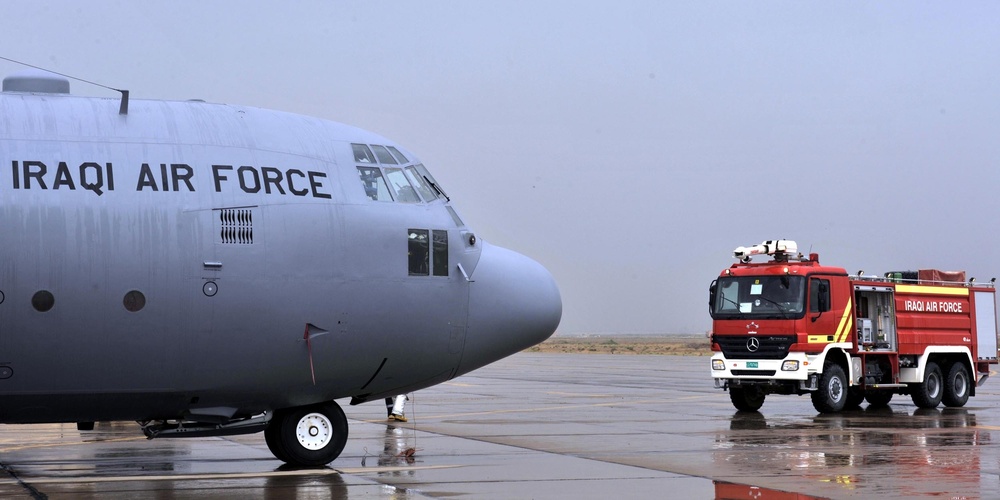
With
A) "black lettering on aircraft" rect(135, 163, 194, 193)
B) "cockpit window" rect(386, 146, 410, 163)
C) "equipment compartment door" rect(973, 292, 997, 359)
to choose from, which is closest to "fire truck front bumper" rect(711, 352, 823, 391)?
"equipment compartment door" rect(973, 292, 997, 359)

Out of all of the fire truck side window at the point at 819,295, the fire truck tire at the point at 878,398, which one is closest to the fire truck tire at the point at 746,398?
the fire truck side window at the point at 819,295

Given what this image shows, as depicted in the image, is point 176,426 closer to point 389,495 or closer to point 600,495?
point 389,495

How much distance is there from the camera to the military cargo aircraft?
12.2 m

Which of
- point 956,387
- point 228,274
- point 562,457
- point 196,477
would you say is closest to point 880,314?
point 956,387

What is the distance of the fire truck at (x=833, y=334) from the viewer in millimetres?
24359

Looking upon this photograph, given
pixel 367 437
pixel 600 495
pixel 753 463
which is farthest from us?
pixel 367 437

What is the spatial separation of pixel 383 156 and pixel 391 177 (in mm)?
312

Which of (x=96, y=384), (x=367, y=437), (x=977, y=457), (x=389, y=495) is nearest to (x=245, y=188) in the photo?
(x=96, y=384)

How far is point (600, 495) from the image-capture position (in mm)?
12211

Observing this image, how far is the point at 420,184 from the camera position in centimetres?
1445

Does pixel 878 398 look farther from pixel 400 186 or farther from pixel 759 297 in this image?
pixel 400 186

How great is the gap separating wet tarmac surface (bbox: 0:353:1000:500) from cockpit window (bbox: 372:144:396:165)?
3.82 meters

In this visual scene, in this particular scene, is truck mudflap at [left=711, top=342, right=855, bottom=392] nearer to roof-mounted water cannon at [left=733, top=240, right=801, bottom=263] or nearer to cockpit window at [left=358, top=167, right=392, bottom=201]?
roof-mounted water cannon at [left=733, top=240, right=801, bottom=263]

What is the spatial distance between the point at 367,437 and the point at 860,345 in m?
11.8
